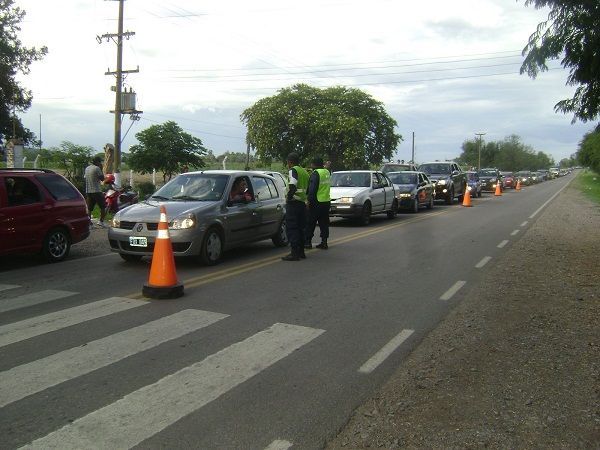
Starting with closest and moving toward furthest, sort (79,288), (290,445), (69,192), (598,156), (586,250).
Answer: (290,445)
(79,288)
(69,192)
(586,250)
(598,156)

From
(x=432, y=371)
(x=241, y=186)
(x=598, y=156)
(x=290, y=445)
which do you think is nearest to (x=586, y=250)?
(x=241, y=186)

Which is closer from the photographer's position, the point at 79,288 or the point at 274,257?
the point at 79,288

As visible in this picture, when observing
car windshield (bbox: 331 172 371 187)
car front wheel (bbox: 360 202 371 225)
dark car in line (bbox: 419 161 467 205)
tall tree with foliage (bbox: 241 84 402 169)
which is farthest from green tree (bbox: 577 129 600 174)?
car front wheel (bbox: 360 202 371 225)

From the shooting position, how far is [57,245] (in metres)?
9.87

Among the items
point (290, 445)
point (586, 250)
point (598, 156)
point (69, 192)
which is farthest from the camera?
point (598, 156)

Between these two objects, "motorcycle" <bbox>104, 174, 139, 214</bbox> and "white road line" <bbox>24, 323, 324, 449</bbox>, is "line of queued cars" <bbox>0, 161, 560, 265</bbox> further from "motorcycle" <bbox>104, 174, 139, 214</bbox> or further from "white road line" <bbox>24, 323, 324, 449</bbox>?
"motorcycle" <bbox>104, 174, 139, 214</bbox>

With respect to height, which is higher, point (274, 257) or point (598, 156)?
point (598, 156)

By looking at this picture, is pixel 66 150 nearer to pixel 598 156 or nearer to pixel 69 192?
pixel 69 192

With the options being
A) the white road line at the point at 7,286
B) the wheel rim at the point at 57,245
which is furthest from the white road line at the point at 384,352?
the wheel rim at the point at 57,245

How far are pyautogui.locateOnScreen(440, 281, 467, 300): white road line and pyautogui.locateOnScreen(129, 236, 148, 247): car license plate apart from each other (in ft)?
15.5

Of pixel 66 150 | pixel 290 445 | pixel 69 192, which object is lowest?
pixel 290 445

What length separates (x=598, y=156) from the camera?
56.4 metres

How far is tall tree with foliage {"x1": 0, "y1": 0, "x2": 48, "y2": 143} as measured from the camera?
31.3 metres

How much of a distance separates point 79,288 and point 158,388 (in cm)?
396
